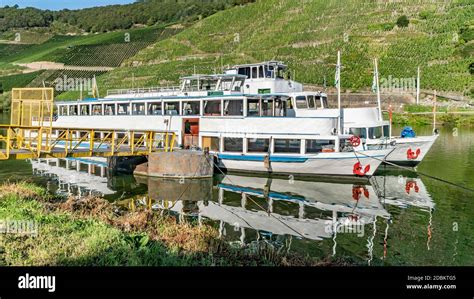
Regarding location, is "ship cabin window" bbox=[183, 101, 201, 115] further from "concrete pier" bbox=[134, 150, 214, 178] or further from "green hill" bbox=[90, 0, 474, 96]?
"green hill" bbox=[90, 0, 474, 96]

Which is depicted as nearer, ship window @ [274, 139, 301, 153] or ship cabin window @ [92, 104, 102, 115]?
ship window @ [274, 139, 301, 153]

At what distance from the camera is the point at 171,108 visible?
28953mm

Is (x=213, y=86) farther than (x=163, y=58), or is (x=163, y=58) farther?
(x=163, y=58)

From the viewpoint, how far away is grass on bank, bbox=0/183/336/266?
8.25 m

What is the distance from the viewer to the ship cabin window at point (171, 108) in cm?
2864

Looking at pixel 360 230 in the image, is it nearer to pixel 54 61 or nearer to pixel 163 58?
pixel 163 58

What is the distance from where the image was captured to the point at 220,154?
25531 millimetres

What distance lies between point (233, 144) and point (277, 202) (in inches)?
292

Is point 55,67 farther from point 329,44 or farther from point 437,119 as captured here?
point 437,119

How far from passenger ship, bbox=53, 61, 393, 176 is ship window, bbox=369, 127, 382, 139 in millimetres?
3382

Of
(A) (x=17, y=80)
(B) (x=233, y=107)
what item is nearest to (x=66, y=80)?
(A) (x=17, y=80)

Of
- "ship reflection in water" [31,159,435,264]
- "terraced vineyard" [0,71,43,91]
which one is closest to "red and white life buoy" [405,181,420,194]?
"ship reflection in water" [31,159,435,264]
